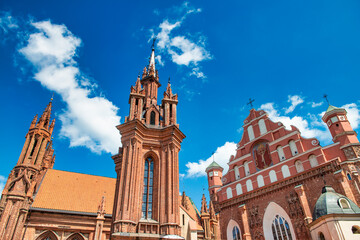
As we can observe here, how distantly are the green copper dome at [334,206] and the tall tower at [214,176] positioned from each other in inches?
677

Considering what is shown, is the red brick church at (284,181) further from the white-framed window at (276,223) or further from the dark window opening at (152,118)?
the dark window opening at (152,118)

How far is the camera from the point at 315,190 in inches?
877

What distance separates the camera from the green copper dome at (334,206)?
49.4 ft

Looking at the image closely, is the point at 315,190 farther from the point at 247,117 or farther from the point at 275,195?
the point at 247,117

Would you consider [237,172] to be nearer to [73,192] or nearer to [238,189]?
[238,189]

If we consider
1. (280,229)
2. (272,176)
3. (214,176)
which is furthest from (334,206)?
(214,176)

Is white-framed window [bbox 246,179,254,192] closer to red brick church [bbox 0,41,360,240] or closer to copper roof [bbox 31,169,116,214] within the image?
red brick church [bbox 0,41,360,240]

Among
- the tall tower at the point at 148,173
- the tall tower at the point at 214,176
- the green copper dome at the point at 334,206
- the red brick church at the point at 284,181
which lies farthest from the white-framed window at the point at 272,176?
the tall tower at the point at 148,173

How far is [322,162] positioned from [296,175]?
2639mm

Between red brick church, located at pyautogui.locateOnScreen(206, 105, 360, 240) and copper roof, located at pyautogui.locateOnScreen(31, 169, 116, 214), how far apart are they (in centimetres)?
1370

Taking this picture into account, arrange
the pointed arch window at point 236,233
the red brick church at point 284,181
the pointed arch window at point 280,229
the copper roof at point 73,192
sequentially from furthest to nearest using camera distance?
the pointed arch window at point 236,233
the copper roof at point 73,192
the pointed arch window at point 280,229
the red brick church at point 284,181

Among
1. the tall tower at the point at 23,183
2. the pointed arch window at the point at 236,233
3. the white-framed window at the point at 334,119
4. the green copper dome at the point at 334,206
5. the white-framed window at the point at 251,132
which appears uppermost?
the white-framed window at the point at 251,132

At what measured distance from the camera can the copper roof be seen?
2339 cm

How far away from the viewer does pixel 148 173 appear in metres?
17.7
